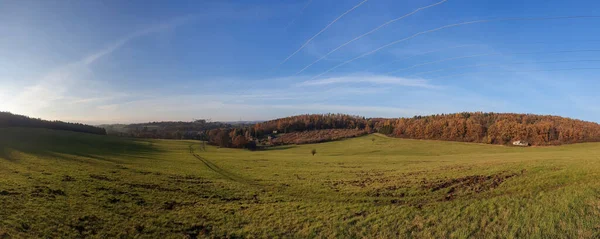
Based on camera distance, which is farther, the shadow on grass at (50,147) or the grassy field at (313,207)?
the shadow on grass at (50,147)

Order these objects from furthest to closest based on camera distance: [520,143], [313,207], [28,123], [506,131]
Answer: [506,131]
[520,143]
[28,123]
[313,207]

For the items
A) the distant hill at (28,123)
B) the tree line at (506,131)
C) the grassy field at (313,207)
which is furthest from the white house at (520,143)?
the distant hill at (28,123)

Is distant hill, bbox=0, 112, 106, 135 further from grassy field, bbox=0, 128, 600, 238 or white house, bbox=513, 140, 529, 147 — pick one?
white house, bbox=513, 140, 529, 147

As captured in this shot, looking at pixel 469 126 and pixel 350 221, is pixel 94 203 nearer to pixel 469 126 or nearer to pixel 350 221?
pixel 350 221

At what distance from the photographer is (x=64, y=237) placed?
971 centimetres

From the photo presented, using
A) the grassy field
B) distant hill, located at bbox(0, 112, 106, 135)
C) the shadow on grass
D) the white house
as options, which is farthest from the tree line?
distant hill, located at bbox(0, 112, 106, 135)

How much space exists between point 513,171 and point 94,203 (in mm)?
26895

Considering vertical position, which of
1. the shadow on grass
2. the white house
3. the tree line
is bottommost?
the white house

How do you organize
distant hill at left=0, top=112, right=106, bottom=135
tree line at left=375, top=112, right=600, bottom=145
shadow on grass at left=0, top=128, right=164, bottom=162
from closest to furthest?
shadow on grass at left=0, top=128, right=164, bottom=162 < distant hill at left=0, top=112, right=106, bottom=135 < tree line at left=375, top=112, right=600, bottom=145

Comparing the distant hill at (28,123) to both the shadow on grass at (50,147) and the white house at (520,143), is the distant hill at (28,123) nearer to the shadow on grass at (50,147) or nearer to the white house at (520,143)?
the shadow on grass at (50,147)

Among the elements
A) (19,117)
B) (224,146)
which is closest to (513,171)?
(224,146)

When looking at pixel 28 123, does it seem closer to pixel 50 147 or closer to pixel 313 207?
pixel 50 147

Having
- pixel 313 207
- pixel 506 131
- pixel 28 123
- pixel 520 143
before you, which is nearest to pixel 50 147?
pixel 313 207

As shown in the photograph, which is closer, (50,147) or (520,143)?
(50,147)
